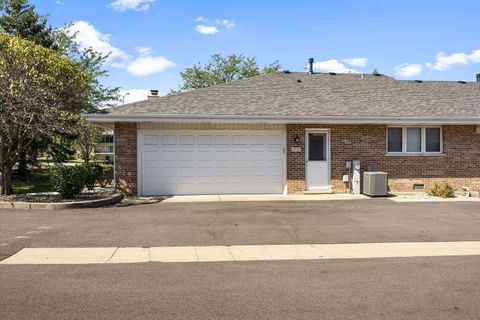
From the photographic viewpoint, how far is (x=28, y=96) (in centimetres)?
1286

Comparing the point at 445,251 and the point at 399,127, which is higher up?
the point at 399,127

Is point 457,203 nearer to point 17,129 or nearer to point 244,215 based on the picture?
point 244,215

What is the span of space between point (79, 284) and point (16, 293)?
72 centimetres

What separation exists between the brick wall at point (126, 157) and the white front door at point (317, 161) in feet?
20.4

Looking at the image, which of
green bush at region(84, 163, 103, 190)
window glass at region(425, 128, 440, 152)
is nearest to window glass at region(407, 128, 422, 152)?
window glass at region(425, 128, 440, 152)

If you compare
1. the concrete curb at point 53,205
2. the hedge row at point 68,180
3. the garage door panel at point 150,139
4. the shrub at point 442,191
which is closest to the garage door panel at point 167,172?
the garage door panel at point 150,139

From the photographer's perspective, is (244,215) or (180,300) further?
(244,215)

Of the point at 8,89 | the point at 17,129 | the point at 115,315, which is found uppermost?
the point at 8,89

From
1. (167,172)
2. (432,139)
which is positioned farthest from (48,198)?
(432,139)

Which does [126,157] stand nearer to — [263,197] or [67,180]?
[67,180]

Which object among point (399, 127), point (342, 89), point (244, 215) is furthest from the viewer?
point (342, 89)

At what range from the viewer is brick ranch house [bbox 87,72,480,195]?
49.6ft

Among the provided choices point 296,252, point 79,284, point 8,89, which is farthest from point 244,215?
point 8,89

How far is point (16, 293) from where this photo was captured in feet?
16.9
